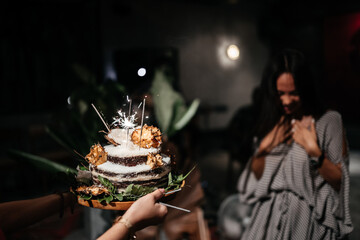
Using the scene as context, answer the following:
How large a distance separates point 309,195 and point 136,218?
0.70 metres

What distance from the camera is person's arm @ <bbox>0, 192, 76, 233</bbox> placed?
1129mm

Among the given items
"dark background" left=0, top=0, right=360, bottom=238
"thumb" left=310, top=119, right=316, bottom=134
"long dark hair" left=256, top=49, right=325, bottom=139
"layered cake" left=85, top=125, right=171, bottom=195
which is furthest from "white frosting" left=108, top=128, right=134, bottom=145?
"dark background" left=0, top=0, right=360, bottom=238

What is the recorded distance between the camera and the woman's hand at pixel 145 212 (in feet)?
3.01

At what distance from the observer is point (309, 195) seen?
1181 millimetres

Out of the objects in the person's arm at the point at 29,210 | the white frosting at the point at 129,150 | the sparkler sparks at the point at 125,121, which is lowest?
the person's arm at the point at 29,210

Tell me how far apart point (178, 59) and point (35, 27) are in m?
3.43

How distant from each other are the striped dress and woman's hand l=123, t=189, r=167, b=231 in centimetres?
57

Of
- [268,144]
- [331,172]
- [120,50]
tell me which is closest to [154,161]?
[268,144]

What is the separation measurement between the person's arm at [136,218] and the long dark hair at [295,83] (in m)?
0.63

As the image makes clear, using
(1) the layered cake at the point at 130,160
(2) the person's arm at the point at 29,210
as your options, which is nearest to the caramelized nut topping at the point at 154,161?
(1) the layered cake at the point at 130,160

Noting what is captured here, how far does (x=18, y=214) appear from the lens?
1.16 meters

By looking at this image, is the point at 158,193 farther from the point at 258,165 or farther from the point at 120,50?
the point at 120,50

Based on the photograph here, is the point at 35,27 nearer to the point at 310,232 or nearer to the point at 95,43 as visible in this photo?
the point at 95,43

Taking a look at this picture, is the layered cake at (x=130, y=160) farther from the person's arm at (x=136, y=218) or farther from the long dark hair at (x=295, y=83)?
the long dark hair at (x=295, y=83)
